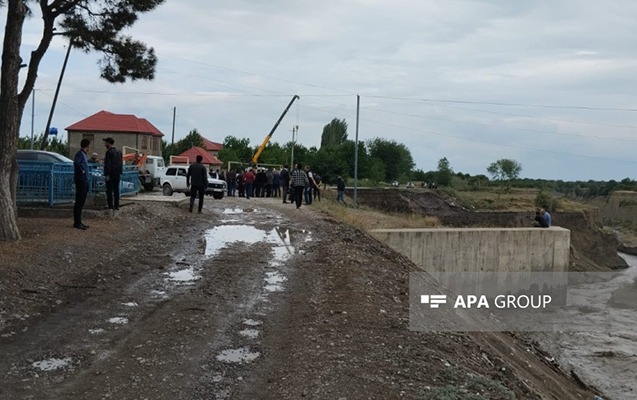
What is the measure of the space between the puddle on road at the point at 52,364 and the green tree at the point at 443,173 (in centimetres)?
8969

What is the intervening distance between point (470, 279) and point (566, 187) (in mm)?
114802

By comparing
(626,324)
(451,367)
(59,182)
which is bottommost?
(626,324)

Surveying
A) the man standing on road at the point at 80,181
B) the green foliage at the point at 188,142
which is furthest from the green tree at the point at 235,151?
the man standing on road at the point at 80,181

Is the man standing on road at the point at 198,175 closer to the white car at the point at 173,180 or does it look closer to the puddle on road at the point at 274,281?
the puddle on road at the point at 274,281

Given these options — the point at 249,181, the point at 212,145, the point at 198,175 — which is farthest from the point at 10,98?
the point at 212,145

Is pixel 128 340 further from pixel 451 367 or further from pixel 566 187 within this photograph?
pixel 566 187

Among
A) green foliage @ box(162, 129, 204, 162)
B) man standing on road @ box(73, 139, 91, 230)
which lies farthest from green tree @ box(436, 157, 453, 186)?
man standing on road @ box(73, 139, 91, 230)

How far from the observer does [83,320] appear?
8203 mm

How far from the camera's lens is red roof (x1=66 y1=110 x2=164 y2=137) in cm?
7506

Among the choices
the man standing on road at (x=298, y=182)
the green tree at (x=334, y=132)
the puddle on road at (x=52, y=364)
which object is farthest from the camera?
the green tree at (x=334, y=132)

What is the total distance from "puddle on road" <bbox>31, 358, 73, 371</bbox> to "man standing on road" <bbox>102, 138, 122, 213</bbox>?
356 inches

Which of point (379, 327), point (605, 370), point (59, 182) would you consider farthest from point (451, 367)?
point (59, 182)

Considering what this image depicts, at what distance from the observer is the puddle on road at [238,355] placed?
273 inches

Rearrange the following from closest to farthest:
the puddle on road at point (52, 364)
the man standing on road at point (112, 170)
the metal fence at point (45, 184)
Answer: the puddle on road at point (52, 364) → the man standing on road at point (112, 170) → the metal fence at point (45, 184)
